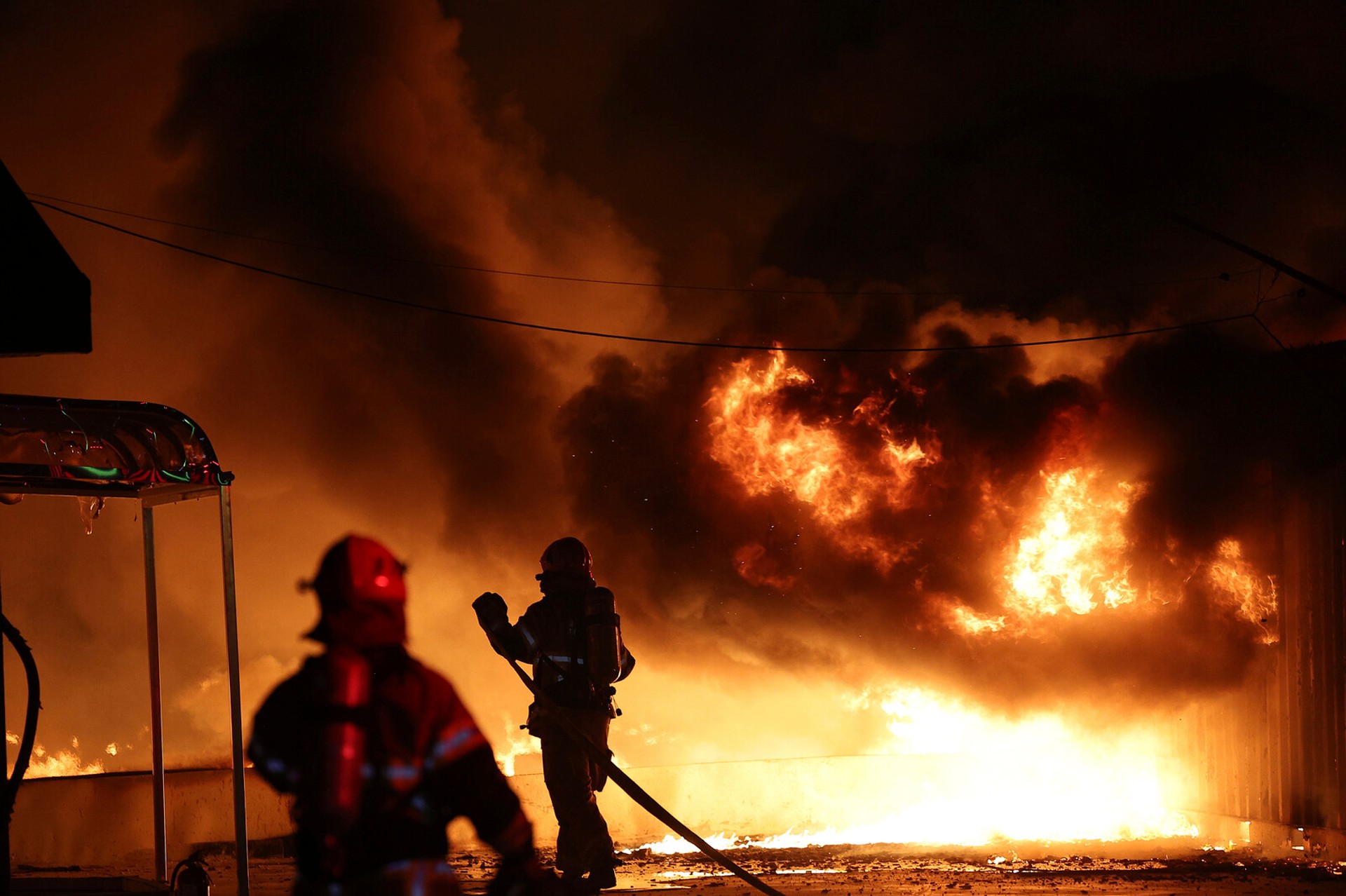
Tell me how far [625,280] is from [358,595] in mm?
14999

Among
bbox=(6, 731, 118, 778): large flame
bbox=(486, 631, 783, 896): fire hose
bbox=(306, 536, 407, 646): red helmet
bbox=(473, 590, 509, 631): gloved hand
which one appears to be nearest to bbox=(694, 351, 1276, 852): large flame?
bbox=(486, 631, 783, 896): fire hose

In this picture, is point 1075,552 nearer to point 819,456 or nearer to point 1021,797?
point 1021,797

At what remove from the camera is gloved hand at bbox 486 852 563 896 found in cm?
236

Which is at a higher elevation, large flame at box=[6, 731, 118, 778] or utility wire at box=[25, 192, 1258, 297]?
utility wire at box=[25, 192, 1258, 297]

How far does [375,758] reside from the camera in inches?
92.3

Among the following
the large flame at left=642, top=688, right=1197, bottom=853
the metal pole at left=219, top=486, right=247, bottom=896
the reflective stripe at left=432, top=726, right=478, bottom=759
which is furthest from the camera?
the large flame at left=642, top=688, right=1197, bottom=853

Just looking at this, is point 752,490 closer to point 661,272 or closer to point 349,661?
point 661,272

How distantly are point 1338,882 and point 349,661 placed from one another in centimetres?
850

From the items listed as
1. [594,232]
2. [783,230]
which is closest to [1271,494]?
[783,230]

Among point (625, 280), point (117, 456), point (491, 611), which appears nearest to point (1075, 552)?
point (625, 280)

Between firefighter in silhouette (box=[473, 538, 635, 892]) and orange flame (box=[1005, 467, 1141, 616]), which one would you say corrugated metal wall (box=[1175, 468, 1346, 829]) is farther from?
firefighter in silhouette (box=[473, 538, 635, 892])

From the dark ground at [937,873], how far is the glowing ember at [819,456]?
Answer: 4.42m

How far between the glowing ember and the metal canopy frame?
29.5 ft

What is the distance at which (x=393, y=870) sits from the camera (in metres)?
2.34
